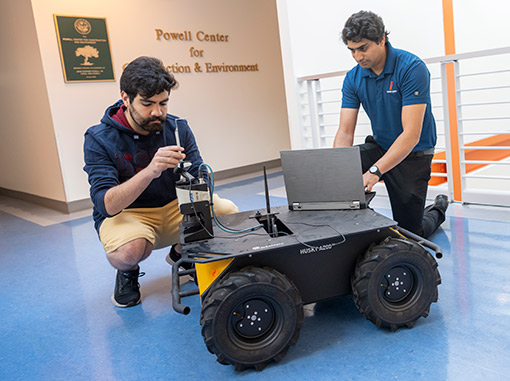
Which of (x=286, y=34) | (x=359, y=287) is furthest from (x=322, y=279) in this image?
(x=286, y=34)

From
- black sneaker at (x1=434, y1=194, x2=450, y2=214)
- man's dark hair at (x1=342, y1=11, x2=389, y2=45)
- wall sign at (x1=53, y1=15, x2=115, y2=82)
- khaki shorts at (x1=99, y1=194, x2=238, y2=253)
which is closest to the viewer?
khaki shorts at (x1=99, y1=194, x2=238, y2=253)

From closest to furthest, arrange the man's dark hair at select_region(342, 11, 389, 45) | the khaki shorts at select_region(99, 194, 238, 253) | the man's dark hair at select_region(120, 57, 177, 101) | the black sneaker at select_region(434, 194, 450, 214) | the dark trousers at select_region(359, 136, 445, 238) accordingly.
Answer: the man's dark hair at select_region(120, 57, 177, 101) < the khaki shorts at select_region(99, 194, 238, 253) < the man's dark hair at select_region(342, 11, 389, 45) < the dark trousers at select_region(359, 136, 445, 238) < the black sneaker at select_region(434, 194, 450, 214)

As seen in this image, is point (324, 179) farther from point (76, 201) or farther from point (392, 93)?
point (76, 201)

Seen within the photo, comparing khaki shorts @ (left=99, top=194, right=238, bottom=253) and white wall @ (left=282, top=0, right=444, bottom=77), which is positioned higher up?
white wall @ (left=282, top=0, right=444, bottom=77)

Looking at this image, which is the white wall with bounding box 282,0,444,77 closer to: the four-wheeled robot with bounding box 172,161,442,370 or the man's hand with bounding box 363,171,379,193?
the man's hand with bounding box 363,171,379,193

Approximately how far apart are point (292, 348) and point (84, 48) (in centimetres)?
432

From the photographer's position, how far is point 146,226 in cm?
219

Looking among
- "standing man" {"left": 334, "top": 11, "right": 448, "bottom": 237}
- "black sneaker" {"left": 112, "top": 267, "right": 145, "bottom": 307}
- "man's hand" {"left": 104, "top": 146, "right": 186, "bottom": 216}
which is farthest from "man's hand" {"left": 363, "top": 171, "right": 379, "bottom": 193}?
"black sneaker" {"left": 112, "top": 267, "right": 145, "bottom": 307}

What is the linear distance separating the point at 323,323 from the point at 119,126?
50.8 inches

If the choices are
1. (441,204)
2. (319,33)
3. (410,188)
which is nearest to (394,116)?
(410,188)

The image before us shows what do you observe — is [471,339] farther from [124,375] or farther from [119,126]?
[119,126]

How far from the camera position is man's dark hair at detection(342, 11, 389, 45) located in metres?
2.21

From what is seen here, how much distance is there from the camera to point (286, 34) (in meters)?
4.19

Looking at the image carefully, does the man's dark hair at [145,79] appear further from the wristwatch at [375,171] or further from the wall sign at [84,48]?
the wall sign at [84,48]
